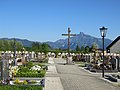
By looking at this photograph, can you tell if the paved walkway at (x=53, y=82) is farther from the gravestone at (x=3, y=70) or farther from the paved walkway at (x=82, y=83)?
the gravestone at (x=3, y=70)

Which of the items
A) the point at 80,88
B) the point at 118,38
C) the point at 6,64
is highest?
the point at 118,38

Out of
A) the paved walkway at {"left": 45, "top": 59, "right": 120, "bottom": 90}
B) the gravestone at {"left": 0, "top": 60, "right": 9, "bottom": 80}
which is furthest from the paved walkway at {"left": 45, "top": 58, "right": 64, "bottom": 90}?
the gravestone at {"left": 0, "top": 60, "right": 9, "bottom": 80}

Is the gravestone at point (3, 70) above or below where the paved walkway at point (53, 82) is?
above

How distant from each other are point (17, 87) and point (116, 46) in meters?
43.3

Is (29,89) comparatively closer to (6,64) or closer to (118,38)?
(6,64)

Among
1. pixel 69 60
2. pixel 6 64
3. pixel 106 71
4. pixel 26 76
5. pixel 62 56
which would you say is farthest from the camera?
pixel 62 56

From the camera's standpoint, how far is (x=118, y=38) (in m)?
53.5

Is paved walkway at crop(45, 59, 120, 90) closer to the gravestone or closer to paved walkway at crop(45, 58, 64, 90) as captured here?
paved walkway at crop(45, 58, 64, 90)

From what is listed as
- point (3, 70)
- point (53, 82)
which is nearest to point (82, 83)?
point (53, 82)

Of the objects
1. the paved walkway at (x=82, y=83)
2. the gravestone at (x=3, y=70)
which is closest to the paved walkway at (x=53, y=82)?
the paved walkway at (x=82, y=83)

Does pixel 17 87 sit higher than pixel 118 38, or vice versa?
pixel 118 38

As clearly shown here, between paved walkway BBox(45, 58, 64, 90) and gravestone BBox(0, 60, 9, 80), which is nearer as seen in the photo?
paved walkway BBox(45, 58, 64, 90)

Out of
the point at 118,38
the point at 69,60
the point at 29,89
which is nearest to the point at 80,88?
the point at 29,89

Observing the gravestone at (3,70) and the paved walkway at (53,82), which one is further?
the gravestone at (3,70)
